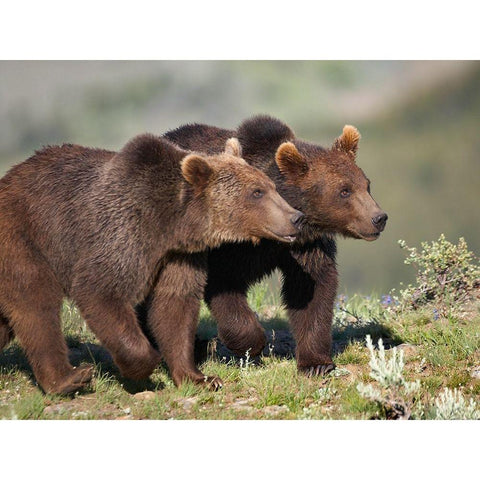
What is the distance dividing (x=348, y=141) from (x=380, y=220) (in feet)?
2.78

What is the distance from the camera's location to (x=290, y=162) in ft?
28.4

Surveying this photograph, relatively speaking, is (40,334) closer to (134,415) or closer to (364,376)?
(134,415)

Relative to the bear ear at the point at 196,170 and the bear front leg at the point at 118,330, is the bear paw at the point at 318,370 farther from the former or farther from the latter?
the bear ear at the point at 196,170

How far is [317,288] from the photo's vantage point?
350 inches

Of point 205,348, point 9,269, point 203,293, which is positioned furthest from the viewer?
point 205,348

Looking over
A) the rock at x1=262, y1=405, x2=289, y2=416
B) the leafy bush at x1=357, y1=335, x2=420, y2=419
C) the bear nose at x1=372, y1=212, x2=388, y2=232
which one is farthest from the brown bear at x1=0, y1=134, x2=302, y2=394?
the leafy bush at x1=357, y1=335, x2=420, y2=419

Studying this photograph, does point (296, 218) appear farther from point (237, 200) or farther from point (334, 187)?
point (334, 187)

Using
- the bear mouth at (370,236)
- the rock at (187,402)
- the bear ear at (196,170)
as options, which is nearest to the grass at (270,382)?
the rock at (187,402)

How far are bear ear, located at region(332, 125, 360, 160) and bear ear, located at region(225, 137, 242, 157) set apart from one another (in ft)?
2.93

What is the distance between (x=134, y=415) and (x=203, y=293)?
4.54 ft

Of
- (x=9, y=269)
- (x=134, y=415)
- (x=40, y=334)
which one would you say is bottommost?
(x=134, y=415)

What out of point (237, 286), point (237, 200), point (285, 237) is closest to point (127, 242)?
point (237, 200)

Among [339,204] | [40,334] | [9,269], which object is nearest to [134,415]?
[40,334]

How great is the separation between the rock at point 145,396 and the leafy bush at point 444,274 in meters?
3.31
